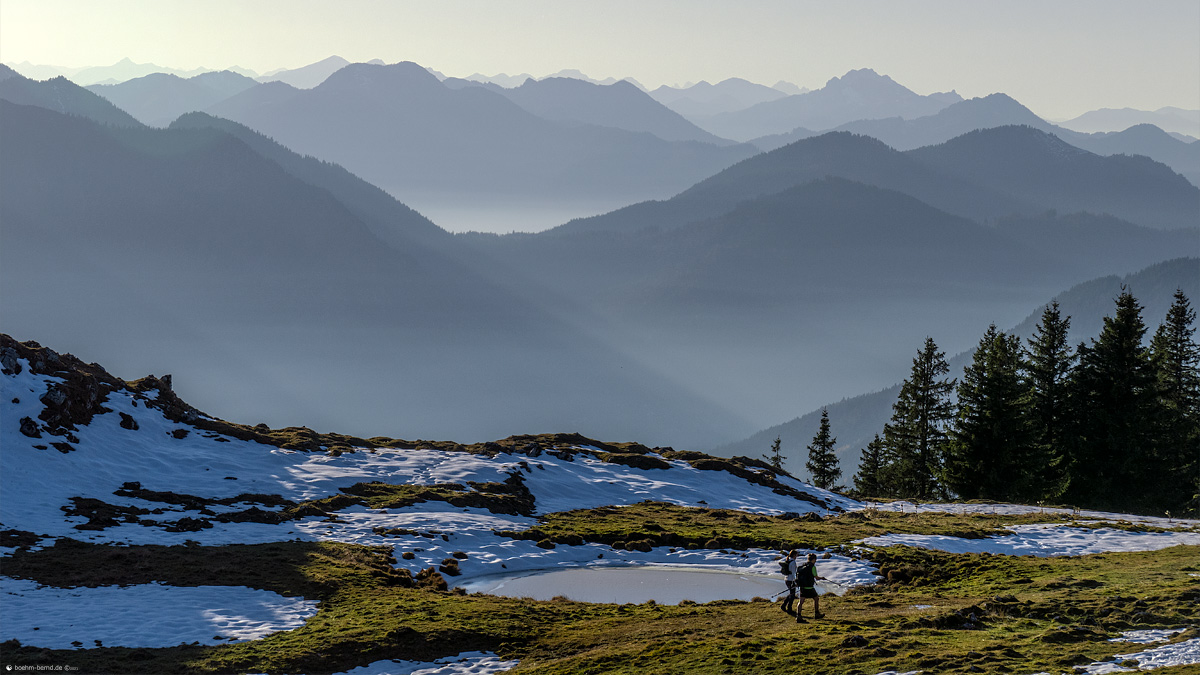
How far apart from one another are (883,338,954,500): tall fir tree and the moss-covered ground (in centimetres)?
3651

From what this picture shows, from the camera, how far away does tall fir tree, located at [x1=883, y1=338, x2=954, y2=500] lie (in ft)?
259

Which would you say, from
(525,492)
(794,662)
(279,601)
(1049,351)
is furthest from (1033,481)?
(279,601)

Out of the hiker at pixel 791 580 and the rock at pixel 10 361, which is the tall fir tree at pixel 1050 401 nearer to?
the hiker at pixel 791 580

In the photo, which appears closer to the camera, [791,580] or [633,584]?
[791,580]

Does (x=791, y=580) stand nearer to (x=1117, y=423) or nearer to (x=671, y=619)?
(x=671, y=619)

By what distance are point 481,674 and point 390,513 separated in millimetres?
24635

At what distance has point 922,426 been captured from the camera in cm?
7919

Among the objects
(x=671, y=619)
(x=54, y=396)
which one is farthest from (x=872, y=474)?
(x=54, y=396)

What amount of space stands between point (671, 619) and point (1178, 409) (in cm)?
5904

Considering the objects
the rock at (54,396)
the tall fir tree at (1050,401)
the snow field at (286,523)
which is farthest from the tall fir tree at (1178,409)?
the rock at (54,396)

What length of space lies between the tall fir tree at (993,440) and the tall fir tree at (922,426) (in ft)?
7.55

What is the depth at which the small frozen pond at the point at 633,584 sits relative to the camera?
3992cm

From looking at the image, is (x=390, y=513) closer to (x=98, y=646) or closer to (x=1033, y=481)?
(x=98, y=646)

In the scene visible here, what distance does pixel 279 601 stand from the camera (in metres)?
35.0
